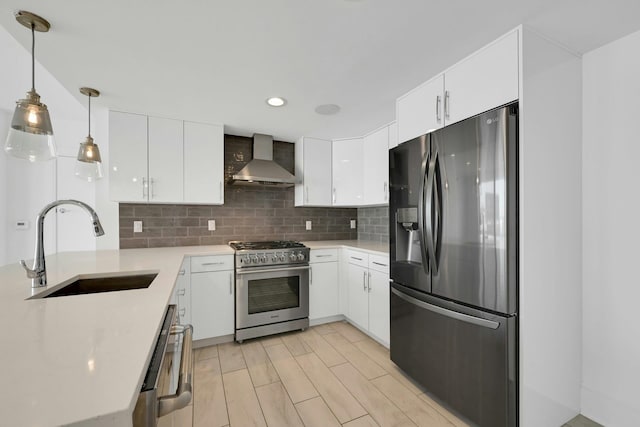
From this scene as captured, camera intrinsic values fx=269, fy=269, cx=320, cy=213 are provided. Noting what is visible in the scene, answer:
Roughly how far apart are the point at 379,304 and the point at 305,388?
0.99 m

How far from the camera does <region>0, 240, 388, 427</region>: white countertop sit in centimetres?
47

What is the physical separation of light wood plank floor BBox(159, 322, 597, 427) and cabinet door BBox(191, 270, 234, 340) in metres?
0.18

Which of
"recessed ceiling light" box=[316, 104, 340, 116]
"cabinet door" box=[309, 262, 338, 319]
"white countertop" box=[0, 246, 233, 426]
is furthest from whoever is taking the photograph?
"cabinet door" box=[309, 262, 338, 319]

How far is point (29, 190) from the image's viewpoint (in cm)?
299

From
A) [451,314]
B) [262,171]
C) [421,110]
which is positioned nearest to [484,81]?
[421,110]

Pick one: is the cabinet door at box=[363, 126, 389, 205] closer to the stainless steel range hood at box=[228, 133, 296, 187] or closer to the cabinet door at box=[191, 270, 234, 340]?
the stainless steel range hood at box=[228, 133, 296, 187]

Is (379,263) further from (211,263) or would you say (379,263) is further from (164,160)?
(164,160)

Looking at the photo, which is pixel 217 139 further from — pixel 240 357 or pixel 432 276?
pixel 432 276

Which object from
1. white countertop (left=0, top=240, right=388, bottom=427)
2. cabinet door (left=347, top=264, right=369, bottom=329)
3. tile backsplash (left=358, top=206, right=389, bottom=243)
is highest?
tile backsplash (left=358, top=206, right=389, bottom=243)

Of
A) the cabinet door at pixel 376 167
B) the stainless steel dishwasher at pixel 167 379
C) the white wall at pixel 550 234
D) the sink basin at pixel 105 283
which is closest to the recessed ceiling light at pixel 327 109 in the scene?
the cabinet door at pixel 376 167

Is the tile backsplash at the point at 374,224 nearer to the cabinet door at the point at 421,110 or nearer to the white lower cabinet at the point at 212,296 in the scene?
the cabinet door at the point at 421,110

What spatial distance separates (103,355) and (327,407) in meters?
1.56

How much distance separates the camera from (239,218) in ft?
10.8

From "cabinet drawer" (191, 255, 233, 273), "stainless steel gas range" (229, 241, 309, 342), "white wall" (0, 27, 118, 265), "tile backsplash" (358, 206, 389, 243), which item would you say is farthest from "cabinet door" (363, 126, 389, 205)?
"white wall" (0, 27, 118, 265)
